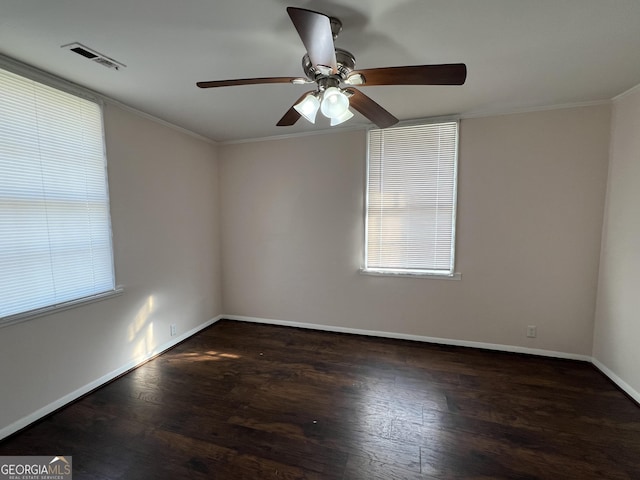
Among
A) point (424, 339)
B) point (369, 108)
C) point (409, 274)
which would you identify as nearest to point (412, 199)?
point (409, 274)

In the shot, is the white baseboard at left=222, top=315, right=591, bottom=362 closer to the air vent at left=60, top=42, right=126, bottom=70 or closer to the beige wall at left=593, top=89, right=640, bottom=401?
the beige wall at left=593, top=89, right=640, bottom=401

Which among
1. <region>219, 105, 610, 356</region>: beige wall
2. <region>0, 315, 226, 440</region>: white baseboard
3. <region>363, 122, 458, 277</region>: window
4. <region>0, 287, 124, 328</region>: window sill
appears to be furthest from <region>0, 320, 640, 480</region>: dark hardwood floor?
<region>363, 122, 458, 277</region>: window

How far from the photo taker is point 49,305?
2.02 metres

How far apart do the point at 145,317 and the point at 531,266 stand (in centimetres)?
397

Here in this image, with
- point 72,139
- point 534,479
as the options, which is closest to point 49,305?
point 72,139

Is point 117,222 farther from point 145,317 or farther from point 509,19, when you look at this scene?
point 509,19

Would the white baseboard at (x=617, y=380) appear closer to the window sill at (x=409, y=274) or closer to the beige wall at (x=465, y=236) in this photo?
the beige wall at (x=465, y=236)

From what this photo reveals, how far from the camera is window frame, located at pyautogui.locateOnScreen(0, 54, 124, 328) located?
1800 mm

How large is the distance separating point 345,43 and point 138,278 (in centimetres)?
273

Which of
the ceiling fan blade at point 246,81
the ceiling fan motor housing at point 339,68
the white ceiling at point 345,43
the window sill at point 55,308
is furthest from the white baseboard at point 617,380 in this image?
the window sill at point 55,308

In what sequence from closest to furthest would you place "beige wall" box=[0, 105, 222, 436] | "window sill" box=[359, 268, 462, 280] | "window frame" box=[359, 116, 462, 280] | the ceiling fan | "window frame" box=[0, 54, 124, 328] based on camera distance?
the ceiling fan → "window frame" box=[0, 54, 124, 328] → "beige wall" box=[0, 105, 222, 436] → "window frame" box=[359, 116, 462, 280] → "window sill" box=[359, 268, 462, 280]

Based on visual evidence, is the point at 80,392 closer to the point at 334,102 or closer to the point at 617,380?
the point at 334,102

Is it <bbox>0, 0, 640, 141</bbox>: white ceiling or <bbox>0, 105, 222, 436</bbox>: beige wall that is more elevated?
<bbox>0, 0, 640, 141</bbox>: white ceiling

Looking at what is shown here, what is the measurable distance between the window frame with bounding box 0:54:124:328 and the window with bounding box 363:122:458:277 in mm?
2569
